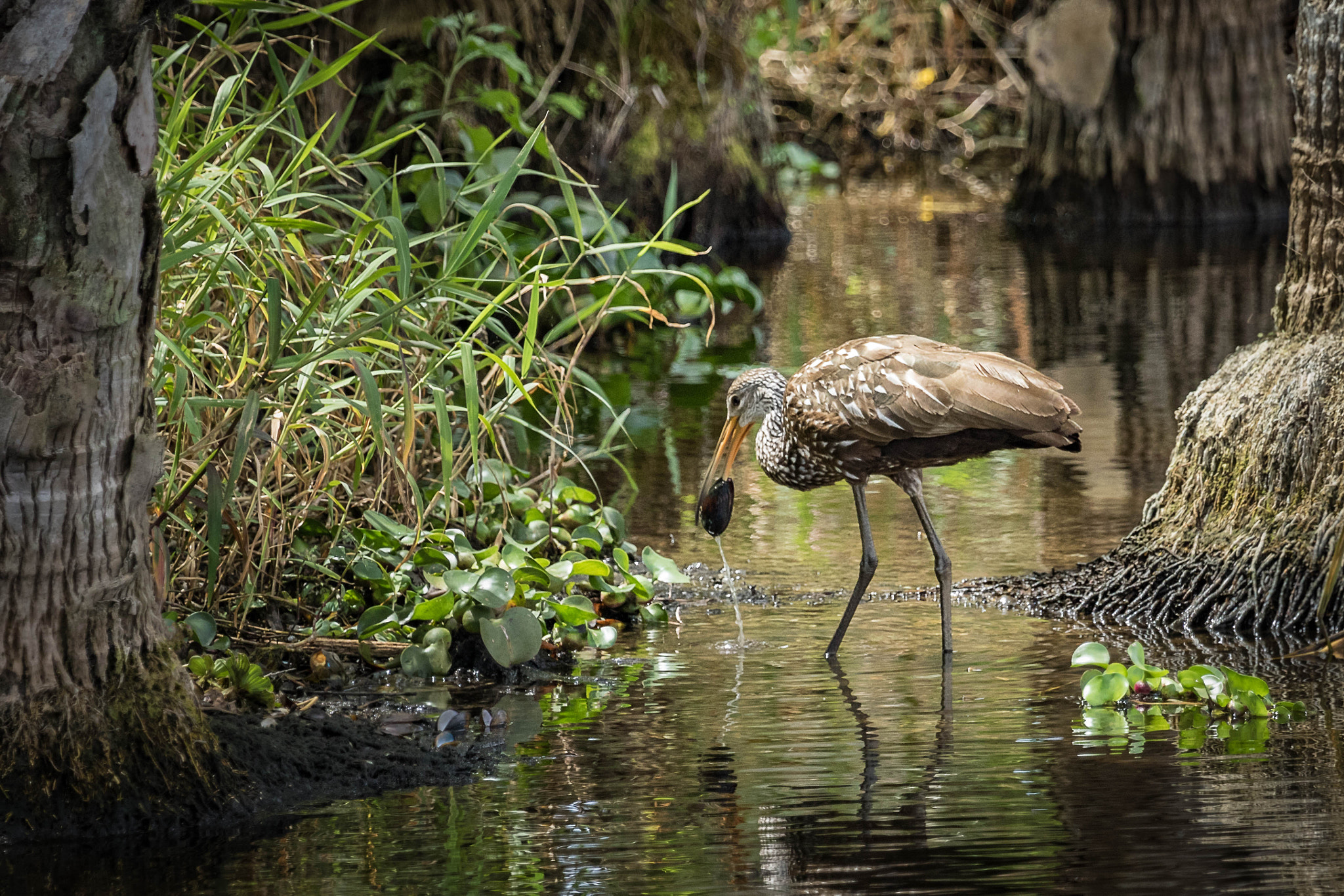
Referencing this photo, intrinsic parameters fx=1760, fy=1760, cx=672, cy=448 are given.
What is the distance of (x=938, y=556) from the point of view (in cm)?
510

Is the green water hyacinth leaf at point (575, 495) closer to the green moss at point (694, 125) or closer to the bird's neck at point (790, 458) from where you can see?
the bird's neck at point (790, 458)

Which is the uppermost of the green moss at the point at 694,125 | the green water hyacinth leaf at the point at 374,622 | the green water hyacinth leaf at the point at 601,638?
the green moss at the point at 694,125

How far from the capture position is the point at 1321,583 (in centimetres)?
497

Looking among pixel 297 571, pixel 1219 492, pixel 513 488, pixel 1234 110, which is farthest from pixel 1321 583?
pixel 1234 110

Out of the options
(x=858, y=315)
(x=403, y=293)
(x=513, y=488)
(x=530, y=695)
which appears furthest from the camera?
(x=858, y=315)

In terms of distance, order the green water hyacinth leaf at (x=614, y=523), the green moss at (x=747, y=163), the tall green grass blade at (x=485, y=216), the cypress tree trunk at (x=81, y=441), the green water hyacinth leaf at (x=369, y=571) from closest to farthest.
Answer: the cypress tree trunk at (x=81, y=441), the tall green grass blade at (x=485, y=216), the green water hyacinth leaf at (x=369, y=571), the green water hyacinth leaf at (x=614, y=523), the green moss at (x=747, y=163)

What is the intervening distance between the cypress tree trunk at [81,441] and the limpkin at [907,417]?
208 centimetres

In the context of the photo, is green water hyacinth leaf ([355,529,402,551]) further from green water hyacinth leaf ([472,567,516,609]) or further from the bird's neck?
the bird's neck

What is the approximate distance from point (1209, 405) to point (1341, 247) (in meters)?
0.65

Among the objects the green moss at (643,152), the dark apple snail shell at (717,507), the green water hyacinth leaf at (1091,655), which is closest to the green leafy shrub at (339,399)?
the dark apple snail shell at (717,507)

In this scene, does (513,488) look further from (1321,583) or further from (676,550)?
(1321,583)

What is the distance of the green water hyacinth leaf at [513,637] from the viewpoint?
4758 millimetres

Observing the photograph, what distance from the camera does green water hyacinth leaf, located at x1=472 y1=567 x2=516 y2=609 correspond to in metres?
4.84

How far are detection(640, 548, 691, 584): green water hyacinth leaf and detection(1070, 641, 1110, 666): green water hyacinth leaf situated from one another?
1.40 m
